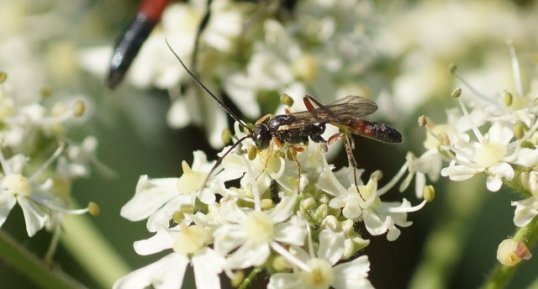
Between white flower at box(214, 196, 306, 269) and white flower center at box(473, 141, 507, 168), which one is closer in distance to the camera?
white flower at box(214, 196, 306, 269)

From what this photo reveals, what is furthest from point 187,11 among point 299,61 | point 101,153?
point 101,153

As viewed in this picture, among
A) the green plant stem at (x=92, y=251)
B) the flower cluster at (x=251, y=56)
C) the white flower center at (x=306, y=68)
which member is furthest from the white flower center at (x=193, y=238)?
the white flower center at (x=306, y=68)

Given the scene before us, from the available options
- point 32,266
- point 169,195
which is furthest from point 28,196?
point 169,195

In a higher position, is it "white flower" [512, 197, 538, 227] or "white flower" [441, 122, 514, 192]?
"white flower" [441, 122, 514, 192]

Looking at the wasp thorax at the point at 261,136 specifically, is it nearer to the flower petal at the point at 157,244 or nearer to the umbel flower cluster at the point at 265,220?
the umbel flower cluster at the point at 265,220

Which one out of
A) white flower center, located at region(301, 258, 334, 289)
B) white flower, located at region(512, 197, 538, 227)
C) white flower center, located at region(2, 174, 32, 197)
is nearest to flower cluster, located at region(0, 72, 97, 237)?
white flower center, located at region(2, 174, 32, 197)

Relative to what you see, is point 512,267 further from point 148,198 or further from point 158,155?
point 158,155

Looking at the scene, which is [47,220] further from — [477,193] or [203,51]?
[477,193]

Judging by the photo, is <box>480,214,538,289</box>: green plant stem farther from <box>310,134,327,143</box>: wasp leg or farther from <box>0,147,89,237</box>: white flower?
<box>0,147,89,237</box>: white flower

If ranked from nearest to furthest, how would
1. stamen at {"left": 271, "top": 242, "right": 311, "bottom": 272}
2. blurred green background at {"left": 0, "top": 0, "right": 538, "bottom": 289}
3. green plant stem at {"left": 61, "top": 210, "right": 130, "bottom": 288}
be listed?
stamen at {"left": 271, "top": 242, "right": 311, "bottom": 272} < green plant stem at {"left": 61, "top": 210, "right": 130, "bottom": 288} < blurred green background at {"left": 0, "top": 0, "right": 538, "bottom": 289}
